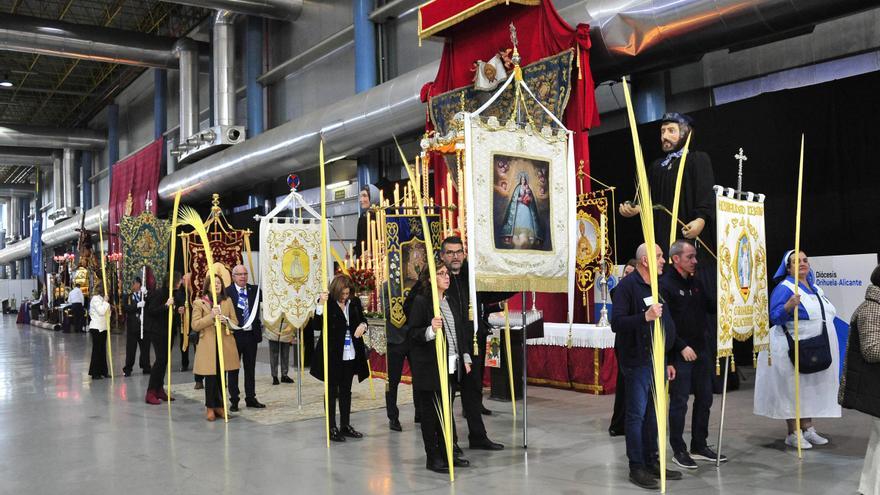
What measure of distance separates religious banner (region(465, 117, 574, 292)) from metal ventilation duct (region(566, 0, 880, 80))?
249 centimetres

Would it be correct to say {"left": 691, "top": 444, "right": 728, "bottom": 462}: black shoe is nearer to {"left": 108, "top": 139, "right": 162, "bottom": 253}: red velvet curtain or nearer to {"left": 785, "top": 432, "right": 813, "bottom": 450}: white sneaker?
{"left": 785, "top": 432, "right": 813, "bottom": 450}: white sneaker

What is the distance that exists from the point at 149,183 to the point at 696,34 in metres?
17.4

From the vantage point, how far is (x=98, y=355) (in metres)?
10.8

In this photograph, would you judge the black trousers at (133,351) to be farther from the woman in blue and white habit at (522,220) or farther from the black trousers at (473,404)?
the woman in blue and white habit at (522,220)

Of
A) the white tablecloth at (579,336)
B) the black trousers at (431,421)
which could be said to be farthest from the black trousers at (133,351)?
the black trousers at (431,421)

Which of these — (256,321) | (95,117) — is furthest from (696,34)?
(95,117)

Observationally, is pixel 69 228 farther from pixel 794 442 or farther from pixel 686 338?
pixel 794 442

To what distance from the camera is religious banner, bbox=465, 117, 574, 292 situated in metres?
4.99

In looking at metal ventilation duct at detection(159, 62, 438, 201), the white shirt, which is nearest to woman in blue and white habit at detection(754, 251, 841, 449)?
metal ventilation duct at detection(159, 62, 438, 201)

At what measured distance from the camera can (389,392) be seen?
653 centimetres

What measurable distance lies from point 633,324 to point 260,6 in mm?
13561

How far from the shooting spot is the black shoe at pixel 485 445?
5.52 meters

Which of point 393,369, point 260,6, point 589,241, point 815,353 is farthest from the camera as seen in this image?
point 260,6

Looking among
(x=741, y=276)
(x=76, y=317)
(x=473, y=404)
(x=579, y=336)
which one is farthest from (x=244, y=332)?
(x=76, y=317)
